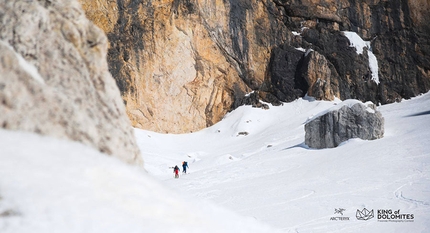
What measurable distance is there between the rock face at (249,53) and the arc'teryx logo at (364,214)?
29528 millimetres

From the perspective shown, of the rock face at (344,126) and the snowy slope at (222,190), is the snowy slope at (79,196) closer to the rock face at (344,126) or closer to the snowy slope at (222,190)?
the snowy slope at (222,190)

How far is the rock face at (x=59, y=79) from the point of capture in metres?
3.17

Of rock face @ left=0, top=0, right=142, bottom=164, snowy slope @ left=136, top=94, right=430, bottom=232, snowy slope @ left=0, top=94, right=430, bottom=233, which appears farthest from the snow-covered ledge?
rock face @ left=0, top=0, right=142, bottom=164

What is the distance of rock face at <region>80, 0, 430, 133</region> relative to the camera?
36.5 metres

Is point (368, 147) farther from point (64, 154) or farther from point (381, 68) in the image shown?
point (381, 68)

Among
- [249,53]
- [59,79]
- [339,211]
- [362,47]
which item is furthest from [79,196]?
[362,47]

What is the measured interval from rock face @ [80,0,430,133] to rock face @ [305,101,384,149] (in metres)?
20.3

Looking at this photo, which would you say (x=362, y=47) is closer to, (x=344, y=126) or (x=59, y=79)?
(x=344, y=126)

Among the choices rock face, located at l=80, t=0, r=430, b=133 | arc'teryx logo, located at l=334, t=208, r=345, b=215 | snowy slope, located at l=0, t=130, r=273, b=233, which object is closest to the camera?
snowy slope, located at l=0, t=130, r=273, b=233

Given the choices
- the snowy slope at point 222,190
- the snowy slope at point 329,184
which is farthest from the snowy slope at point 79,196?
the snowy slope at point 329,184

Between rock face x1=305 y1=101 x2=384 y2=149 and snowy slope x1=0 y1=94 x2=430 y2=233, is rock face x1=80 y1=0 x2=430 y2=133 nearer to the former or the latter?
snowy slope x1=0 y1=94 x2=430 y2=233

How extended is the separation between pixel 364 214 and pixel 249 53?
1434 inches

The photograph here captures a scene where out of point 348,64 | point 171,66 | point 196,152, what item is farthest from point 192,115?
point 348,64

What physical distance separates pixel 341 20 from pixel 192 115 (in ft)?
76.9
